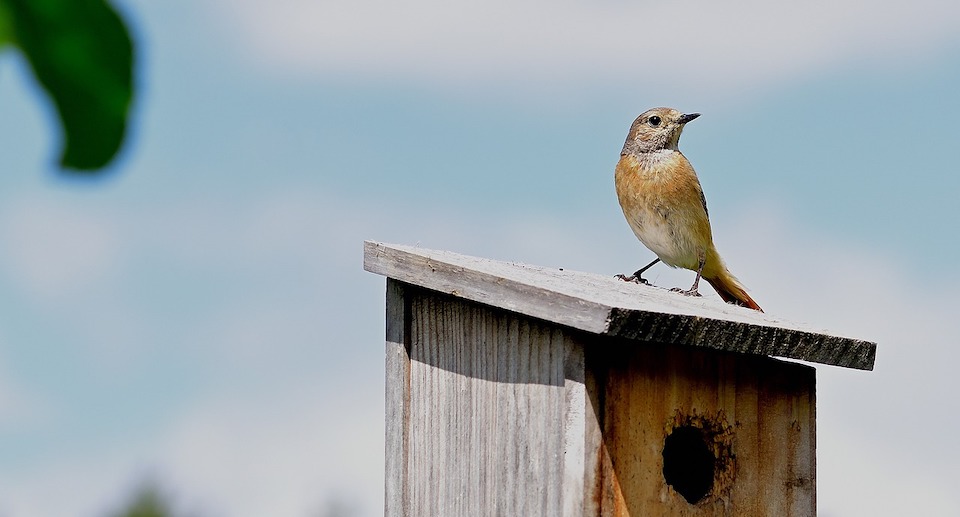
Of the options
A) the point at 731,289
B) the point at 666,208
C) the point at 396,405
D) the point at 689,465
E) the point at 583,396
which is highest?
the point at 666,208

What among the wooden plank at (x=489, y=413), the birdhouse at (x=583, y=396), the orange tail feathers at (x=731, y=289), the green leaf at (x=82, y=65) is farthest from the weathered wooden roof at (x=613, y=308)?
the green leaf at (x=82, y=65)

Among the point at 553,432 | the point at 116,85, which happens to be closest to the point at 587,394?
the point at 553,432

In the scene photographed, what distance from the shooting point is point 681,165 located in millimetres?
5578

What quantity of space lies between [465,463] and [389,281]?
2.39 ft

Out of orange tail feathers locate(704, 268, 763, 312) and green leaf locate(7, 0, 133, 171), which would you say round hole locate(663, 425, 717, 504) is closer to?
orange tail feathers locate(704, 268, 763, 312)

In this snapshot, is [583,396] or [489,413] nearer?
[583,396]

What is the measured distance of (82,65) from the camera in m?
0.42

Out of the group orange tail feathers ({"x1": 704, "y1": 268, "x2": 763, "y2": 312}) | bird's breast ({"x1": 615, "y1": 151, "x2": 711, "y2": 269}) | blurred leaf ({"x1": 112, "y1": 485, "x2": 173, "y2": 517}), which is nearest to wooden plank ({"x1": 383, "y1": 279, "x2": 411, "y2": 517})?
bird's breast ({"x1": 615, "y1": 151, "x2": 711, "y2": 269})

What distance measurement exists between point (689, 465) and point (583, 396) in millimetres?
620

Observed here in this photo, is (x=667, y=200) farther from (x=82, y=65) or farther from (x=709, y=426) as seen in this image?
(x=82, y=65)

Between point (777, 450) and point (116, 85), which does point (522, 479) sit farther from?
point (116, 85)

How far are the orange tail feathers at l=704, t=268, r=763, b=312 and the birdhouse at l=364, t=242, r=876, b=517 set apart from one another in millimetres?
2172

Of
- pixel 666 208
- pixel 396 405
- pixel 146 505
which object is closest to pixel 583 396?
pixel 396 405

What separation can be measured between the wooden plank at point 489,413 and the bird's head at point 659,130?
2.49 meters
